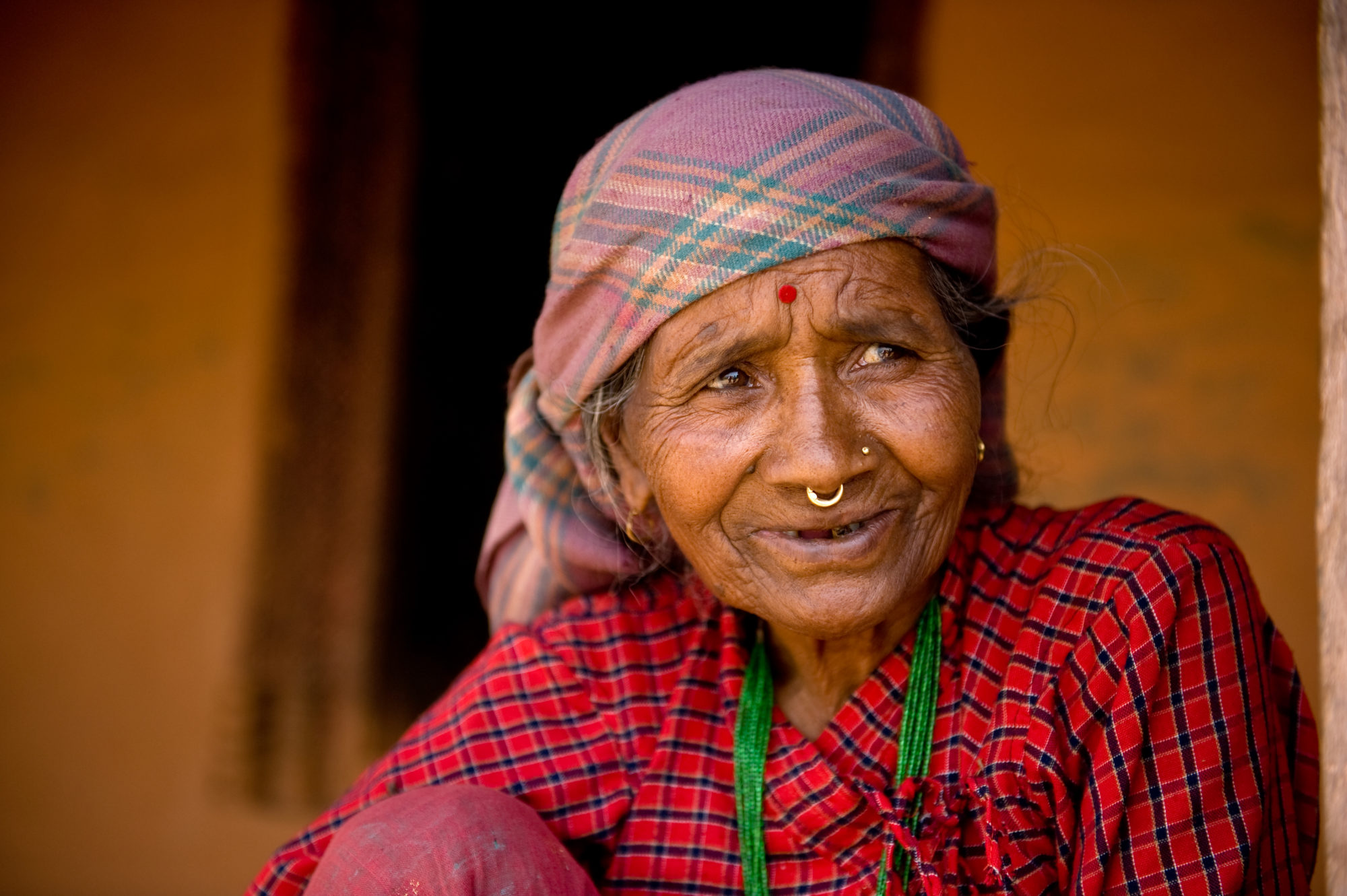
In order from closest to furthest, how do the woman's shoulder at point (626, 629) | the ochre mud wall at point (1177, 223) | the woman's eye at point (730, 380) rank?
the woman's eye at point (730, 380) → the woman's shoulder at point (626, 629) → the ochre mud wall at point (1177, 223)

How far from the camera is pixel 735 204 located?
169cm

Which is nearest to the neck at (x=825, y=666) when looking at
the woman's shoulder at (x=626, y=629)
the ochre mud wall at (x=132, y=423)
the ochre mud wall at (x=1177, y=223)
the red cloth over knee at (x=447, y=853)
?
the woman's shoulder at (x=626, y=629)

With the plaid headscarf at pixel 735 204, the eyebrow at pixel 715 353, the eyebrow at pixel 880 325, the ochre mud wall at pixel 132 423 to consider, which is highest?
the plaid headscarf at pixel 735 204

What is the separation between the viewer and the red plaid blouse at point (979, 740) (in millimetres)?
1558

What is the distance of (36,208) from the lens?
351cm

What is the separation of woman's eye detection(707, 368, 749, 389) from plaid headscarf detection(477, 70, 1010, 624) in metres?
0.13

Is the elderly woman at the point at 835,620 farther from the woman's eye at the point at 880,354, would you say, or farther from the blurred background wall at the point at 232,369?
the blurred background wall at the point at 232,369

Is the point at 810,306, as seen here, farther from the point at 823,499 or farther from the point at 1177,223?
the point at 1177,223

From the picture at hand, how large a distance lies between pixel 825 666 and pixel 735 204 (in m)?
0.83

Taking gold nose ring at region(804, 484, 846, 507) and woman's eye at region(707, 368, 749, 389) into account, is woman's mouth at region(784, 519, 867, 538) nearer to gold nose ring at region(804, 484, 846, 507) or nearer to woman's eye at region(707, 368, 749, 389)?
gold nose ring at region(804, 484, 846, 507)

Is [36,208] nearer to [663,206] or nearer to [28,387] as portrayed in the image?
[28,387]

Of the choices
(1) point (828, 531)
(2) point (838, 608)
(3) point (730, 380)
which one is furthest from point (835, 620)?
(3) point (730, 380)

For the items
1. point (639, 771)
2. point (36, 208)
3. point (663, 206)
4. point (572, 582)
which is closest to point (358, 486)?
point (36, 208)

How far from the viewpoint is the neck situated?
1.95m
